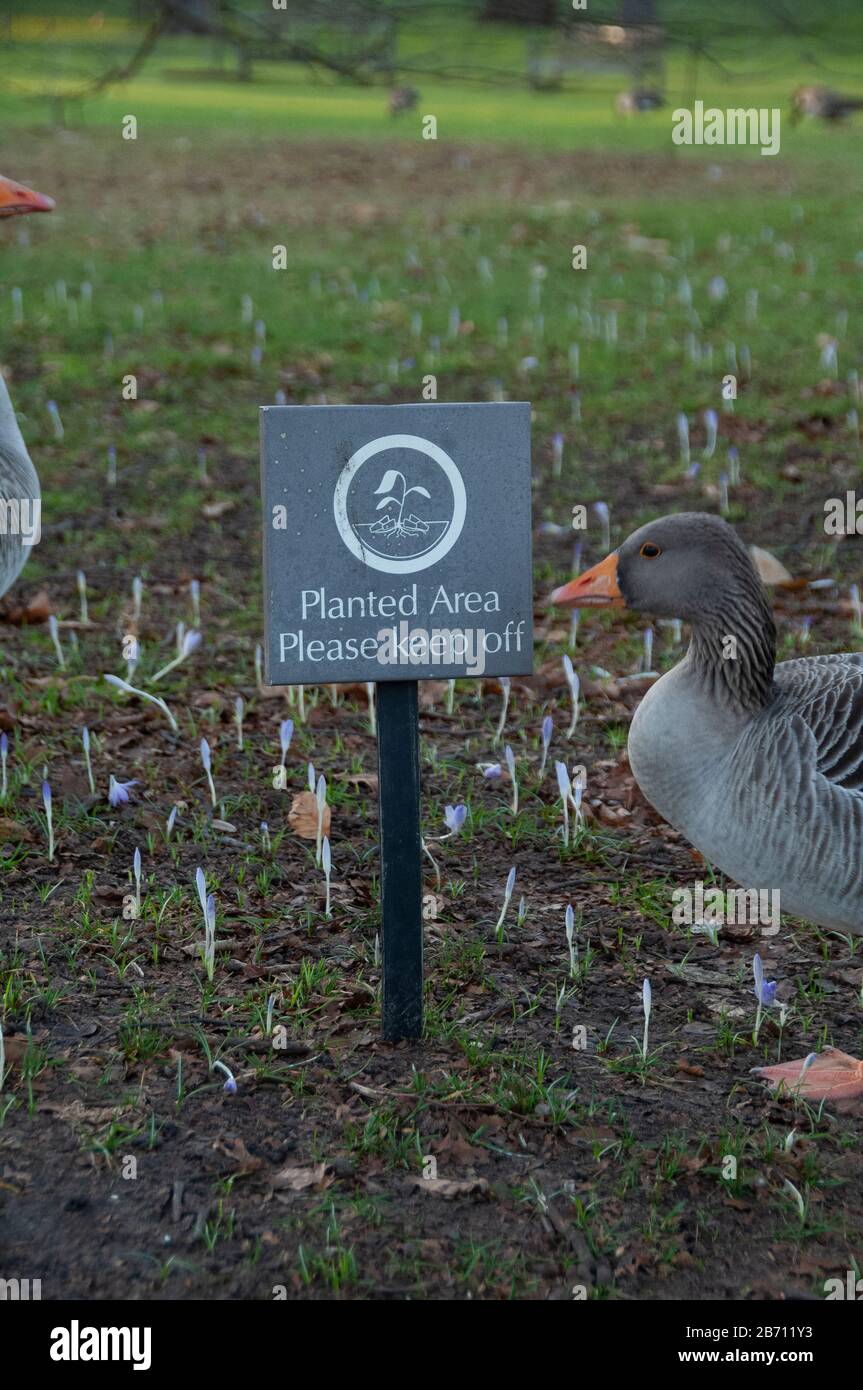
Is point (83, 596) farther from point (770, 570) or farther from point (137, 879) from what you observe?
point (770, 570)

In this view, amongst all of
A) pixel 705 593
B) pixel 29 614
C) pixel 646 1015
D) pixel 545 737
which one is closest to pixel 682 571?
pixel 705 593

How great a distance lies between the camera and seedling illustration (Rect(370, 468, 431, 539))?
11.3ft

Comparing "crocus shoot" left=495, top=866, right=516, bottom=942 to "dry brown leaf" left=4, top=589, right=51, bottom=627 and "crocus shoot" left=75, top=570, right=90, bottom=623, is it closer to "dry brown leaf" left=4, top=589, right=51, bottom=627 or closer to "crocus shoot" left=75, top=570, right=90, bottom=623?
"crocus shoot" left=75, top=570, right=90, bottom=623

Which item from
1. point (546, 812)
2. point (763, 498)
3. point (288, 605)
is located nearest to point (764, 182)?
point (763, 498)

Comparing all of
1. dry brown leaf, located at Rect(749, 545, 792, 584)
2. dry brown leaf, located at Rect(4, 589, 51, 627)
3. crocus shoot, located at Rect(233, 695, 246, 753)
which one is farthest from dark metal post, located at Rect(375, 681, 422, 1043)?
dry brown leaf, located at Rect(749, 545, 792, 584)

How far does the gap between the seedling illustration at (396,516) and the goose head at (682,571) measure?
53cm

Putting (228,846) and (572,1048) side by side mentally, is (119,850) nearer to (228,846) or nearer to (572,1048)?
(228,846)

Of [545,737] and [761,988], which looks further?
[545,737]

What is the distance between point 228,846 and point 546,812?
1.04 metres

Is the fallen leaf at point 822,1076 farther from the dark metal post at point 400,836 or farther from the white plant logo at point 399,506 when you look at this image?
the white plant logo at point 399,506

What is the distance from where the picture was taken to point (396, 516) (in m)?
3.46

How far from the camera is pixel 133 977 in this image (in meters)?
3.98

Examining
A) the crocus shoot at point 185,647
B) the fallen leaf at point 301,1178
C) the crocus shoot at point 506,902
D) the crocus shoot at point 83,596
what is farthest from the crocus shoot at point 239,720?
the fallen leaf at point 301,1178

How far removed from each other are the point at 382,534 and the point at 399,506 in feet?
0.25
